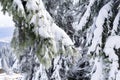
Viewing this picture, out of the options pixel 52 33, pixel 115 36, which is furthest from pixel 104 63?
pixel 52 33

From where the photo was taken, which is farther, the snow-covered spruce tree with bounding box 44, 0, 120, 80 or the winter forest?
the snow-covered spruce tree with bounding box 44, 0, 120, 80

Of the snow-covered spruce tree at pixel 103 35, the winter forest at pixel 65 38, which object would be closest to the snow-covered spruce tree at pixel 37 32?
the winter forest at pixel 65 38

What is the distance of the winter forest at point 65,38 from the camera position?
3631 mm

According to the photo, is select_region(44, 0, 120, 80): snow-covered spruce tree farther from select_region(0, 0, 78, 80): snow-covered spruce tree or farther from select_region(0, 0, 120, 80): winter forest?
select_region(0, 0, 78, 80): snow-covered spruce tree

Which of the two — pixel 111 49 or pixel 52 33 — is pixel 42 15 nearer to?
pixel 52 33

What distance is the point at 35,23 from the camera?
3594 millimetres

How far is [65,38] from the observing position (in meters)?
3.80

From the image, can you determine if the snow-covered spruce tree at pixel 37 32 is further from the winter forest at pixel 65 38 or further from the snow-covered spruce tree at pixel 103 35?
the snow-covered spruce tree at pixel 103 35

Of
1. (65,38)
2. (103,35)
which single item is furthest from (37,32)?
(103,35)

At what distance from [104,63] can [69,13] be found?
12.9ft

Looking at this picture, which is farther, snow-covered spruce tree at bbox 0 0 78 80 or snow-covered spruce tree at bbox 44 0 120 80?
snow-covered spruce tree at bbox 44 0 120 80

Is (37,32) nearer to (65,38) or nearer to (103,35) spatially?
(65,38)

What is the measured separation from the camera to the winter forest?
11.9 ft

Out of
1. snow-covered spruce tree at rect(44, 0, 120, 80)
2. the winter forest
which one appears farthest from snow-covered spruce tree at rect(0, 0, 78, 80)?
snow-covered spruce tree at rect(44, 0, 120, 80)
